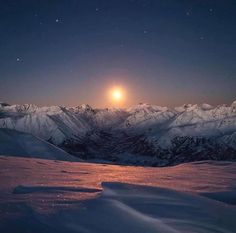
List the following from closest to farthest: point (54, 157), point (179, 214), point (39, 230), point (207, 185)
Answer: point (39, 230)
point (179, 214)
point (207, 185)
point (54, 157)

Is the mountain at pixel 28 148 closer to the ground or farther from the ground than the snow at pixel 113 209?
farther from the ground

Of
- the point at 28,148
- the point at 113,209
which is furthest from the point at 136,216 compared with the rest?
the point at 28,148

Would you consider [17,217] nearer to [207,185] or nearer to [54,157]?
[207,185]

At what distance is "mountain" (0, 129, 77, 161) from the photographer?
31828mm

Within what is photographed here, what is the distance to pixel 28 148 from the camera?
33844mm

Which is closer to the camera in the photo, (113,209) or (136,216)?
(136,216)

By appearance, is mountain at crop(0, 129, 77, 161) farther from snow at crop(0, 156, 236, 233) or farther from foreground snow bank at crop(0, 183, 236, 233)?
foreground snow bank at crop(0, 183, 236, 233)

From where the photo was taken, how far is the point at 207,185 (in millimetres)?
7414

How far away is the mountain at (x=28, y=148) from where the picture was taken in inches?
1253

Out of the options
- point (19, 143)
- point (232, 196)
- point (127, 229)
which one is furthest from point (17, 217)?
point (19, 143)

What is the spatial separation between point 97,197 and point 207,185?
3057mm

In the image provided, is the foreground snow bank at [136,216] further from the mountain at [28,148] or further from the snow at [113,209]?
the mountain at [28,148]

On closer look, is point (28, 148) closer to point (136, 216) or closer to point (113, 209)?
point (113, 209)

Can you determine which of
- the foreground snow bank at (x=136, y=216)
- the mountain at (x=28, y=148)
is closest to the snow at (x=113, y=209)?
the foreground snow bank at (x=136, y=216)
